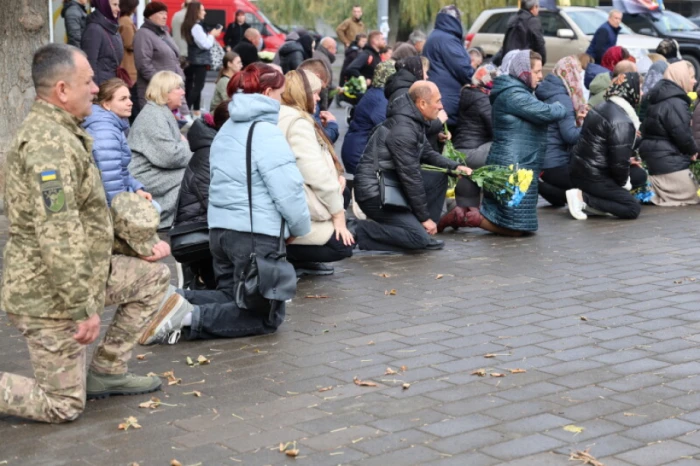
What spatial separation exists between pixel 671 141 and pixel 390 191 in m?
4.07

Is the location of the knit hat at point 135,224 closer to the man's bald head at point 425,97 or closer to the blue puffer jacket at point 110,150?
the blue puffer jacket at point 110,150

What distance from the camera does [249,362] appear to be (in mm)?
6430

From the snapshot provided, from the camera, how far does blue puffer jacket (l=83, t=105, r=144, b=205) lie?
7902 mm

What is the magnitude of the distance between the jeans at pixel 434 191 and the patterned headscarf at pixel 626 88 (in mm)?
2321

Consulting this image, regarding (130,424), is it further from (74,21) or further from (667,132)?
(74,21)

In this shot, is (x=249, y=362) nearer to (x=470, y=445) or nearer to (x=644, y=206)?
(x=470, y=445)

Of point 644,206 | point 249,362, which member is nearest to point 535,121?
point 644,206

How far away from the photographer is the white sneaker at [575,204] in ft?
37.2

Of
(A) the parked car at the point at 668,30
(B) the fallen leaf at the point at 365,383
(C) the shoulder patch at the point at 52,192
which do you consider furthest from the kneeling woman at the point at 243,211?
(A) the parked car at the point at 668,30

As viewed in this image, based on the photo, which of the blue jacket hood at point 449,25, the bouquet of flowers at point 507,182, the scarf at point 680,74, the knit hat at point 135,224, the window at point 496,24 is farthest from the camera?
the window at point 496,24

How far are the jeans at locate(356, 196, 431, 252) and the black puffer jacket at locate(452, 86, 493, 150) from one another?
2373mm

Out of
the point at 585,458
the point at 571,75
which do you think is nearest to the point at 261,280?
the point at 585,458

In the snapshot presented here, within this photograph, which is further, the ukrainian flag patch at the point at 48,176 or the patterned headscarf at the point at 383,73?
the patterned headscarf at the point at 383,73

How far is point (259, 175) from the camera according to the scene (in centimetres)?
672
